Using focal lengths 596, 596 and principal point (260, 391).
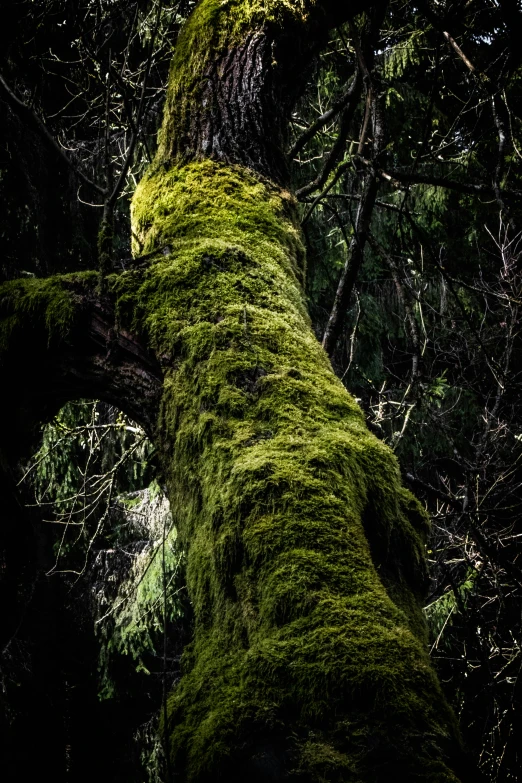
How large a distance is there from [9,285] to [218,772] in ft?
6.17

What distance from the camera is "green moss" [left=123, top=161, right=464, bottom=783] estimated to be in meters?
1.05

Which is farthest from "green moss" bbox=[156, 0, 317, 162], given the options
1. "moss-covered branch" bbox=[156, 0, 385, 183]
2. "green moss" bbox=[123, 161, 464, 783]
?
"green moss" bbox=[123, 161, 464, 783]

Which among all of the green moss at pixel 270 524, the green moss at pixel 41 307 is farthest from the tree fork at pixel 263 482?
the green moss at pixel 41 307

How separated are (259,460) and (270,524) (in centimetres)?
17

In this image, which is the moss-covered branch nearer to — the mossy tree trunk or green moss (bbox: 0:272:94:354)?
the mossy tree trunk

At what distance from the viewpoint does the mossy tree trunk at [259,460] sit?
1.06 m

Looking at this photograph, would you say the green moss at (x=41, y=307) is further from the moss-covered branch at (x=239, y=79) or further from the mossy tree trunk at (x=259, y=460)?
the moss-covered branch at (x=239, y=79)

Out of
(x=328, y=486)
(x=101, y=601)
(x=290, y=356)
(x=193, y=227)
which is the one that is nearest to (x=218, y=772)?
(x=328, y=486)

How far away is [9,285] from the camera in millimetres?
2301

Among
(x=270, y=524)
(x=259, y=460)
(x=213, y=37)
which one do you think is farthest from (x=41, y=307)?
(x=213, y=37)

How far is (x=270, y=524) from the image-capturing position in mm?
1392

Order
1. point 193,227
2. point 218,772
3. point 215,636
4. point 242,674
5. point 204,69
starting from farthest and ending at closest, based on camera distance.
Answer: point 204,69, point 193,227, point 215,636, point 242,674, point 218,772

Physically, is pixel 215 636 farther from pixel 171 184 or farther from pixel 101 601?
pixel 101 601

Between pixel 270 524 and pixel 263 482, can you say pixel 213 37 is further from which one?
pixel 270 524
